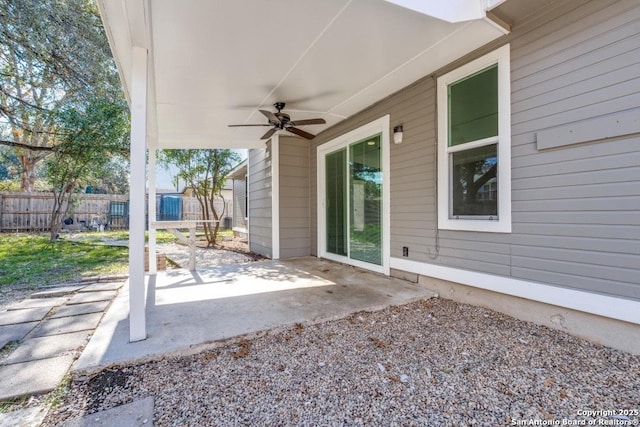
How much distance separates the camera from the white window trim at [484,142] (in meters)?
2.74

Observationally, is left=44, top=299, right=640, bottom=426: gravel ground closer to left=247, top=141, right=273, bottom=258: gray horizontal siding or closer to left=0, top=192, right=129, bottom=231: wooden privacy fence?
left=247, top=141, right=273, bottom=258: gray horizontal siding

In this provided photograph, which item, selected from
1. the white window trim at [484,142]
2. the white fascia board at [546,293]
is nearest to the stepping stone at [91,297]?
the white fascia board at [546,293]

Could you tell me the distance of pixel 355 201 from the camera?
Result: 4855mm

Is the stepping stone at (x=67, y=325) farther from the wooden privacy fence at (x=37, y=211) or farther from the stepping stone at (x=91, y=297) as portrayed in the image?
the wooden privacy fence at (x=37, y=211)

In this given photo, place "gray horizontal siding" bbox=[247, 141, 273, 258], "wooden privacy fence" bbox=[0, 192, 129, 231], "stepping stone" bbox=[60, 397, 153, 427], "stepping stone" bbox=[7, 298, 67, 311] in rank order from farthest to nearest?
"wooden privacy fence" bbox=[0, 192, 129, 231] → "gray horizontal siding" bbox=[247, 141, 273, 258] → "stepping stone" bbox=[7, 298, 67, 311] → "stepping stone" bbox=[60, 397, 153, 427]

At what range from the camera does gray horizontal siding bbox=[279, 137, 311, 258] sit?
5.95 meters

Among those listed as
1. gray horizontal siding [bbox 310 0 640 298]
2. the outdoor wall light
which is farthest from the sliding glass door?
gray horizontal siding [bbox 310 0 640 298]

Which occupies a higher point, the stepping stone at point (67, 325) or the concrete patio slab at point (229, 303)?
the concrete patio slab at point (229, 303)

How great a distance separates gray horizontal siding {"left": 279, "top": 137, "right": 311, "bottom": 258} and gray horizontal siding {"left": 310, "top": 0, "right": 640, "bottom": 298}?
3525 mm

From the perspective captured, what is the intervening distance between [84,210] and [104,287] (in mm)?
10781

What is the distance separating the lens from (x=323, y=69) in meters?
3.26

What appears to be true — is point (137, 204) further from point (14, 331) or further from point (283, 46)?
point (283, 46)

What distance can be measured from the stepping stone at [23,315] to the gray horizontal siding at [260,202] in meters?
3.54

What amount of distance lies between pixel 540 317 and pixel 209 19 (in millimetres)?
3747
